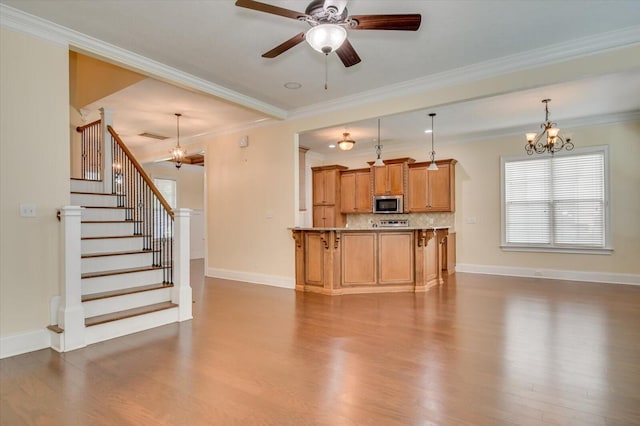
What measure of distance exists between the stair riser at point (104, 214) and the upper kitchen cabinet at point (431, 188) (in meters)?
5.76

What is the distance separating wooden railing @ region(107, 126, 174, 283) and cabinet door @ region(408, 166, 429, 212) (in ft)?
17.8

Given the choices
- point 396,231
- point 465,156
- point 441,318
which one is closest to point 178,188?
point 396,231

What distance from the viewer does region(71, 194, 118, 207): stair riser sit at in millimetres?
4682

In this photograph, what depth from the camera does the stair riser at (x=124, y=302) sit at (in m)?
3.41

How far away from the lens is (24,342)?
2969 mm

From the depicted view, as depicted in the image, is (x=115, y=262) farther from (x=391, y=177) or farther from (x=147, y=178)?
(x=391, y=177)

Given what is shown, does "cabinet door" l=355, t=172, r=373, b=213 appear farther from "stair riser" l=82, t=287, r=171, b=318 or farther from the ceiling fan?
the ceiling fan

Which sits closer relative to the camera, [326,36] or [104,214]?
[326,36]

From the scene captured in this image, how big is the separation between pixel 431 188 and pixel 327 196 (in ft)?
8.59

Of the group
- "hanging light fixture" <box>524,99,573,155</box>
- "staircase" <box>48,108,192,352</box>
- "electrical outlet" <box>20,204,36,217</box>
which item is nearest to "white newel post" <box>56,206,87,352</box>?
"staircase" <box>48,108,192,352</box>

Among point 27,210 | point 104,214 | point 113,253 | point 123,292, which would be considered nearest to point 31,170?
point 27,210

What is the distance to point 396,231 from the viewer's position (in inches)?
217

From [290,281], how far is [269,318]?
68.2 inches

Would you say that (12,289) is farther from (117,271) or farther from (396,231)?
(396,231)
